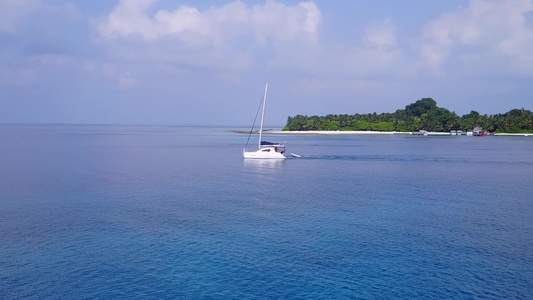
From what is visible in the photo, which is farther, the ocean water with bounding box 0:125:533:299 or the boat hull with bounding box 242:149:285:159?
the boat hull with bounding box 242:149:285:159

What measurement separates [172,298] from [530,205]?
1623 inches

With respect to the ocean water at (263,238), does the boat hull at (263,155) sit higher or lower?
higher

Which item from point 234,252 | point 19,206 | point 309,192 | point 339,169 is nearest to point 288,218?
point 234,252

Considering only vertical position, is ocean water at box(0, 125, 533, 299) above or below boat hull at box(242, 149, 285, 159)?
below

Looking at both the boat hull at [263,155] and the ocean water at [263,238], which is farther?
the boat hull at [263,155]

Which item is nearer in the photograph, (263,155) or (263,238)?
(263,238)

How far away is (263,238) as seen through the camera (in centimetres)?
3525

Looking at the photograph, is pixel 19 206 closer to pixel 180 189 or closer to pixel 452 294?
pixel 180 189

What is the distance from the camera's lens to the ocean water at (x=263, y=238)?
26281mm

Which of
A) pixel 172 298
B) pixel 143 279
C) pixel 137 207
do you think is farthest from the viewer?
pixel 137 207

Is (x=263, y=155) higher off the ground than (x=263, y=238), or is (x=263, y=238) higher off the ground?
(x=263, y=155)

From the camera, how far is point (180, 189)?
188ft

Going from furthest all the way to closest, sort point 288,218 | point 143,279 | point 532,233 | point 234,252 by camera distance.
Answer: point 288,218
point 532,233
point 234,252
point 143,279

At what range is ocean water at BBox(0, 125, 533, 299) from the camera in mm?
26281
